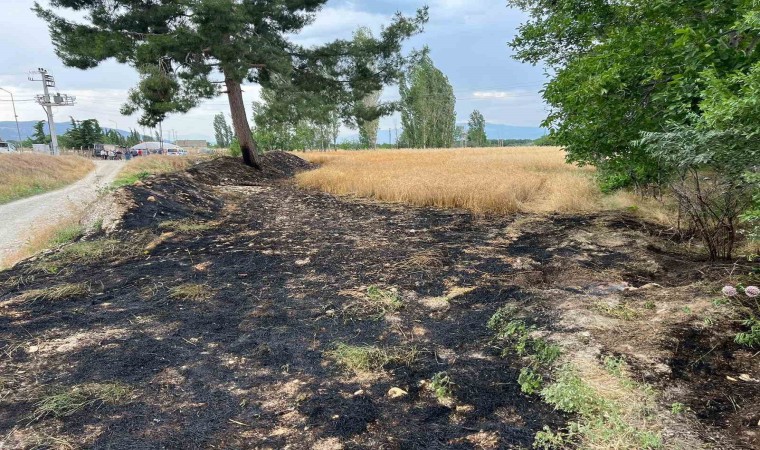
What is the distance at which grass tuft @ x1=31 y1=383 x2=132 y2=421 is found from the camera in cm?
217

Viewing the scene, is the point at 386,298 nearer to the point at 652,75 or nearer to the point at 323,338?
the point at 323,338

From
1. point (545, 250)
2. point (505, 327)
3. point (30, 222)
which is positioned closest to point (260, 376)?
point (505, 327)

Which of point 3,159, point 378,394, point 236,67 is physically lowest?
point 378,394

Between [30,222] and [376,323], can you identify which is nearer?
[376,323]

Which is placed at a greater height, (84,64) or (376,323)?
(84,64)

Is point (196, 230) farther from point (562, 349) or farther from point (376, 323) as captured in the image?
point (562, 349)

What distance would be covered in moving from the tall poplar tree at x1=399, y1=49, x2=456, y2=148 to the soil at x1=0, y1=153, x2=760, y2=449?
39.0 metres

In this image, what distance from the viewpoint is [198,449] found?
6.22 feet

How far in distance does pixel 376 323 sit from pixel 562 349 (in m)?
1.33

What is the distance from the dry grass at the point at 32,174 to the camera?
13064 mm

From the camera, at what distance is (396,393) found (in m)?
Answer: 2.29

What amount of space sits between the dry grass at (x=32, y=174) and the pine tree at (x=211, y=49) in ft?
15.8

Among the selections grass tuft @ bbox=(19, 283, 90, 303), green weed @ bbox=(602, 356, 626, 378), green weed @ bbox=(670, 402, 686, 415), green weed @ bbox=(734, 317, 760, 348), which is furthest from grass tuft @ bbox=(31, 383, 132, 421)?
green weed @ bbox=(734, 317, 760, 348)

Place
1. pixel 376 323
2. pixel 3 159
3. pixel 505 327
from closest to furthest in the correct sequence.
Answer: pixel 505 327
pixel 376 323
pixel 3 159
